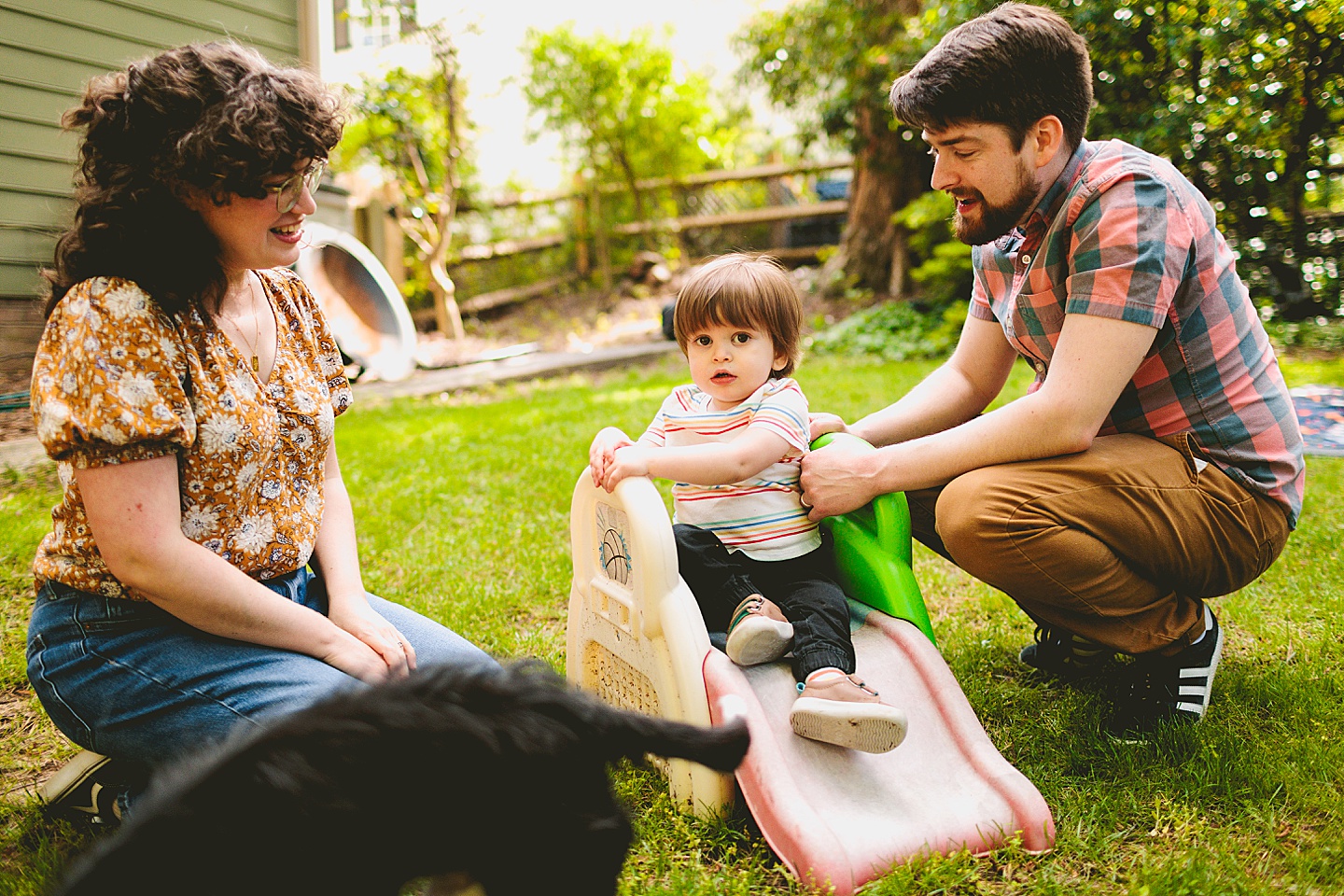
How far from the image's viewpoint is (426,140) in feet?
28.8

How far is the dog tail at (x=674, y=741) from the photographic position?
3.36ft

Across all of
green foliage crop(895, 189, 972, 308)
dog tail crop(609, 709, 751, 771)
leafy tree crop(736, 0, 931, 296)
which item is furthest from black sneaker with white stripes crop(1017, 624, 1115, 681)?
leafy tree crop(736, 0, 931, 296)

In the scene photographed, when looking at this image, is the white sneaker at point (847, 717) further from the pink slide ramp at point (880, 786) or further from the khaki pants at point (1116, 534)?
the khaki pants at point (1116, 534)

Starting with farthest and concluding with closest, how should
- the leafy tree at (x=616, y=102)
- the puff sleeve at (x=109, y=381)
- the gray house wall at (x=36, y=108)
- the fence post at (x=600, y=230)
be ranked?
1. the fence post at (x=600, y=230)
2. the leafy tree at (x=616, y=102)
3. the gray house wall at (x=36, y=108)
4. the puff sleeve at (x=109, y=381)

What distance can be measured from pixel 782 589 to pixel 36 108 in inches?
208

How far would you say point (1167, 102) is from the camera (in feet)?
19.2

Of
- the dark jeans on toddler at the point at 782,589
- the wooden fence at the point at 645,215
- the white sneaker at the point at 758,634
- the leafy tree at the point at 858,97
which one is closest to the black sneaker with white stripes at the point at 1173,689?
the dark jeans on toddler at the point at 782,589

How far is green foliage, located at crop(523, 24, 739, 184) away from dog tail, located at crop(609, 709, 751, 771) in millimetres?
9823

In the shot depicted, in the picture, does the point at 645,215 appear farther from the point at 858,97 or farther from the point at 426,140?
the point at 858,97

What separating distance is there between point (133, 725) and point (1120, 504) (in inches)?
72.7

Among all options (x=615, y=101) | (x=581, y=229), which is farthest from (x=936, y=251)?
(x=581, y=229)

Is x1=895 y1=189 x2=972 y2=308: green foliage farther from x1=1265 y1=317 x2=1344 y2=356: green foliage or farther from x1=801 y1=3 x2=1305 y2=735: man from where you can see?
x1=801 y1=3 x2=1305 y2=735: man

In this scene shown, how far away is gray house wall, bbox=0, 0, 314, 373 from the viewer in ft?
16.2

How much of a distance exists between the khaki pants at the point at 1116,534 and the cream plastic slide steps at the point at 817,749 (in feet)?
0.87
